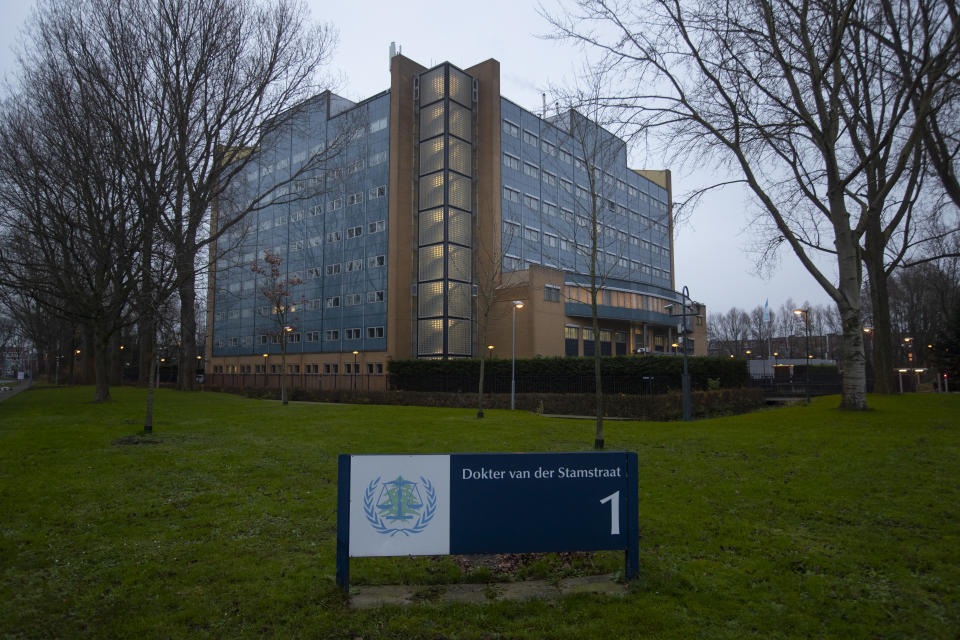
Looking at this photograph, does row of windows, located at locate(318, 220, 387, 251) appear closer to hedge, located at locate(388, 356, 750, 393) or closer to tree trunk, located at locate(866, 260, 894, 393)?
hedge, located at locate(388, 356, 750, 393)

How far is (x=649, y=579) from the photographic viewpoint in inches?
217

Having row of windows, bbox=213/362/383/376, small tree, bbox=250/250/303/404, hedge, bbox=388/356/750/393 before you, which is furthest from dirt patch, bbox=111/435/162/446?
row of windows, bbox=213/362/383/376

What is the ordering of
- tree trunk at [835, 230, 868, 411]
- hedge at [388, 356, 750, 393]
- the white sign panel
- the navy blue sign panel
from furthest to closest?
hedge at [388, 356, 750, 393] → tree trunk at [835, 230, 868, 411] → the navy blue sign panel → the white sign panel

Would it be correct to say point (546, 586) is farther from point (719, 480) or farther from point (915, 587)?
point (719, 480)

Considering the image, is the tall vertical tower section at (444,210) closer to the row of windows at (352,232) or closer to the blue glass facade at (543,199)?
the row of windows at (352,232)

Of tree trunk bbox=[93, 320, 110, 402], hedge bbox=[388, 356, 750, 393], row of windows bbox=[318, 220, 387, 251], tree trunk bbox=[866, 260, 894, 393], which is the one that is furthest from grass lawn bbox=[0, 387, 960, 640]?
row of windows bbox=[318, 220, 387, 251]

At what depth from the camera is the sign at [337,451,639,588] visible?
5.24 m

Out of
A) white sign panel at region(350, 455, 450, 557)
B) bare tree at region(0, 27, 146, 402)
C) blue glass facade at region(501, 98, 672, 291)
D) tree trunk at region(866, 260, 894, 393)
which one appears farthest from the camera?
blue glass facade at region(501, 98, 672, 291)

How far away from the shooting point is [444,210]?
175 ft

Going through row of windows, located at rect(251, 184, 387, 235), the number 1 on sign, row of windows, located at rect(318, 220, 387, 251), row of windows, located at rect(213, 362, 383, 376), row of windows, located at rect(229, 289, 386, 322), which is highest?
row of windows, located at rect(251, 184, 387, 235)

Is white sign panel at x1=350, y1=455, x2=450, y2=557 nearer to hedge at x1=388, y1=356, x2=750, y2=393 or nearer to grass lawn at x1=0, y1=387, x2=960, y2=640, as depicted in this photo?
grass lawn at x1=0, y1=387, x2=960, y2=640

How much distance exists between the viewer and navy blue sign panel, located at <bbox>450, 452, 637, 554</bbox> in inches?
210

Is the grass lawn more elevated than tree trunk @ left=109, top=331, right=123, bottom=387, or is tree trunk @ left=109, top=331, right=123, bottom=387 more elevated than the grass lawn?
tree trunk @ left=109, top=331, right=123, bottom=387

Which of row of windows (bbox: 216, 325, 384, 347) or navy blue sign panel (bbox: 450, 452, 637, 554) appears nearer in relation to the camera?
navy blue sign panel (bbox: 450, 452, 637, 554)
